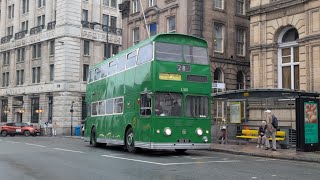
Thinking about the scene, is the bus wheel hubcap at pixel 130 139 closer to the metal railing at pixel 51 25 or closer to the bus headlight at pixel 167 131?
the bus headlight at pixel 167 131

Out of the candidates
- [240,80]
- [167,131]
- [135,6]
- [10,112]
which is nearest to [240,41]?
A: [240,80]

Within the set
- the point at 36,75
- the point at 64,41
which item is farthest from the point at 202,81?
the point at 36,75

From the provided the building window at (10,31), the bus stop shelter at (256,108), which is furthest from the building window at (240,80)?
the building window at (10,31)

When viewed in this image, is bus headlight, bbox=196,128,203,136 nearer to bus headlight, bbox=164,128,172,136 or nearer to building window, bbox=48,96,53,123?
bus headlight, bbox=164,128,172,136

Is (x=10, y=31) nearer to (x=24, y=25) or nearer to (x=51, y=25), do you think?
(x=24, y=25)

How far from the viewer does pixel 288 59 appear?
27.6 metres

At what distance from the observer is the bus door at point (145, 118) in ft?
59.3

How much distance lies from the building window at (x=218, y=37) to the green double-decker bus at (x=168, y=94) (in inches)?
668

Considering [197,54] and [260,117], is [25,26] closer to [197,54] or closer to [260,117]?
[260,117]

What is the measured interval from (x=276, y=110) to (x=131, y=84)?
1120cm

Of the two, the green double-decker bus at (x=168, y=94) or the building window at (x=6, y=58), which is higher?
the building window at (x=6, y=58)

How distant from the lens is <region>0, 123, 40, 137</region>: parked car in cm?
4725

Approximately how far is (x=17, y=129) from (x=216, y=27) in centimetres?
2541

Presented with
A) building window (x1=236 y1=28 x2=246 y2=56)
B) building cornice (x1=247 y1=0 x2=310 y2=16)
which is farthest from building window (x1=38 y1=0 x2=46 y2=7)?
building cornice (x1=247 y1=0 x2=310 y2=16)
